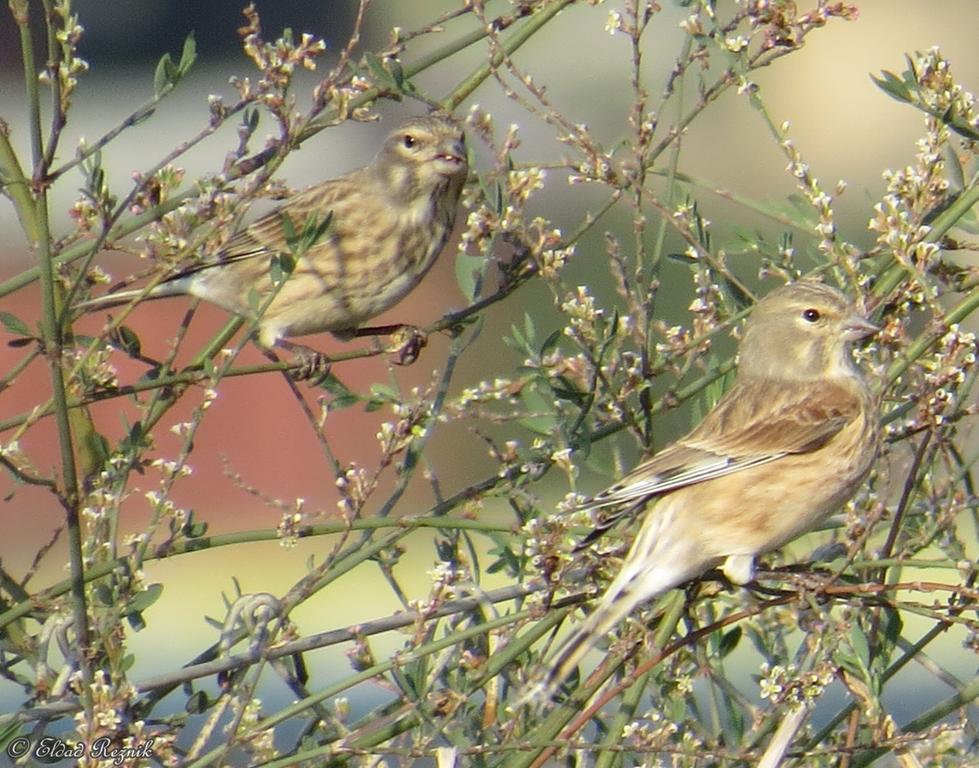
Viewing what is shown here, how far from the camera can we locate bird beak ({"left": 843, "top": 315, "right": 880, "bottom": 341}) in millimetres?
2748

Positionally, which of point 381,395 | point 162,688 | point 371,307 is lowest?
point 162,688

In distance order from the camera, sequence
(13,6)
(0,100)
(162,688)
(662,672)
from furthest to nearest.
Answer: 1. (0,100)
2. (662,672)
3. (162,688)
4. (13,6)

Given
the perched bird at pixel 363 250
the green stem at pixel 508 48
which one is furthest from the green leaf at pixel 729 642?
the perched bird at pixel 363 250

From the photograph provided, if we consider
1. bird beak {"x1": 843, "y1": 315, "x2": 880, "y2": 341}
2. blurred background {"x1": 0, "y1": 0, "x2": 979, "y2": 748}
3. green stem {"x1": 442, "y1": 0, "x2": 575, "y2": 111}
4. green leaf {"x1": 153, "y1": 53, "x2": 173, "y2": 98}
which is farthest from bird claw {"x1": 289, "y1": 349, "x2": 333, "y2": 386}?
blurred background {"x1": 0, "y1": 0, "x2": 979, "y2": 748}

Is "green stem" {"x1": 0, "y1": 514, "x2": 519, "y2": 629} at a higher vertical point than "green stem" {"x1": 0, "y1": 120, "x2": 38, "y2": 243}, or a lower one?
lower

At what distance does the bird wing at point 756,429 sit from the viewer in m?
2.98

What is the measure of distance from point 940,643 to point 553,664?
7.92 metres

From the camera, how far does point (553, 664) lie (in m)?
2.53

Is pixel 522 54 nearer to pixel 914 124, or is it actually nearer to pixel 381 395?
pixel 914 124

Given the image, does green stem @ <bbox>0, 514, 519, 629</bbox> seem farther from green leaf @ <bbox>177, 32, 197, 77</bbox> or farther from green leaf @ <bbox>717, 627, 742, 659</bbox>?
green leaf @ <bbox>177, 32, 197, 77</bbox>

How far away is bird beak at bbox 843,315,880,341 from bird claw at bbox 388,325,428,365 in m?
0.94

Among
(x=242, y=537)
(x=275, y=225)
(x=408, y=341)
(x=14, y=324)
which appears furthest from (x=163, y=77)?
(x=275, y=225)

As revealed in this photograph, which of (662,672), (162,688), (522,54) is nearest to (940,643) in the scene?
(522,54)

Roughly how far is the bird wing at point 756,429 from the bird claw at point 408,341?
28.7 inches
